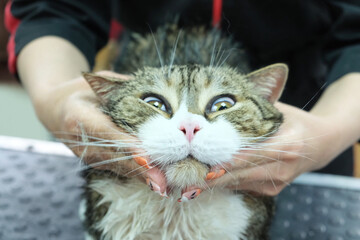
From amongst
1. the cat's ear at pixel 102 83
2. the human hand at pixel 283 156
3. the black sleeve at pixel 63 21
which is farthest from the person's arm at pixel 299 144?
the black sleeve at pixel 63 21

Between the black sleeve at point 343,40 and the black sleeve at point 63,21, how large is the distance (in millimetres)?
553

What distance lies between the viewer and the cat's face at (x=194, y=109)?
404 mm

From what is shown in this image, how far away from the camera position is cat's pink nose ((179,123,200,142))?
1.30 feet

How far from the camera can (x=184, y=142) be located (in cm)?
39

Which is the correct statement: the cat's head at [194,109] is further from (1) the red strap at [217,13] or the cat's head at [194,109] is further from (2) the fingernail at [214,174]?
(1) the red strap at [217,13]

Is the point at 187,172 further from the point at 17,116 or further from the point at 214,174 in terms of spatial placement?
the point at 17,116

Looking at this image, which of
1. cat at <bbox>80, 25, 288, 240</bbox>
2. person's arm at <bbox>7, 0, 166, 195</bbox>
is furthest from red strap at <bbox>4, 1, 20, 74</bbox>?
cat at <bbox>80, 25, 288, 240</bbox>

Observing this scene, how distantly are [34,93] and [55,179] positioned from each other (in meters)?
0.23

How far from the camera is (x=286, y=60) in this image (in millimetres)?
901

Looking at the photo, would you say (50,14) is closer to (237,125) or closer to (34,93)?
(34,93)

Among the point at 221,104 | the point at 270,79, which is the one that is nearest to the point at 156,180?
the point at 221,104

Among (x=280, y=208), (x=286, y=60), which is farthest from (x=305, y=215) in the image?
(x=286, y=60)

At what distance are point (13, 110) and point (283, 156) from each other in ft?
4.70

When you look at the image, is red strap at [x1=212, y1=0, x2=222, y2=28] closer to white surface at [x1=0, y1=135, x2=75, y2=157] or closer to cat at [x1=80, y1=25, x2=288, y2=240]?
cat at [x1=80, y1=25, x2=288, y2=240]
